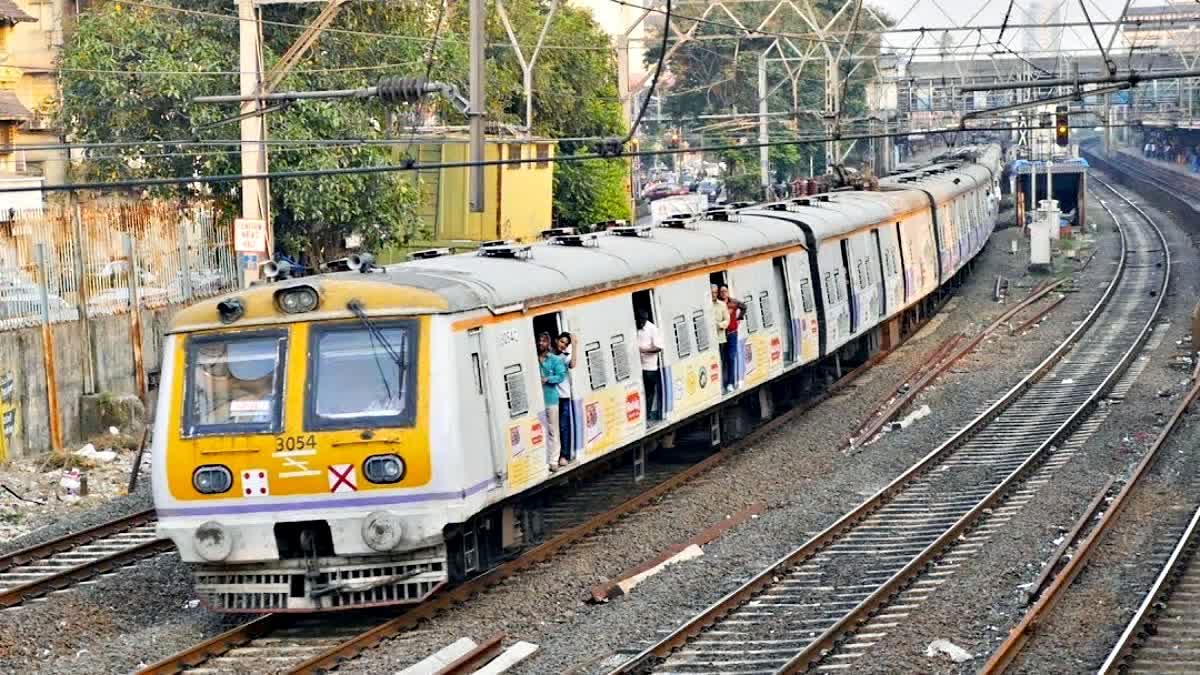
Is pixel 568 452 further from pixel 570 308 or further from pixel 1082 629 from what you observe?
pixel 1082 629

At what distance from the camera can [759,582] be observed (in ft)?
44.5

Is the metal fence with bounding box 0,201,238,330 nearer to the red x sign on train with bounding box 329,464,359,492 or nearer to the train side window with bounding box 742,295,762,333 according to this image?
the train side window with bounding box 742,295,762,333

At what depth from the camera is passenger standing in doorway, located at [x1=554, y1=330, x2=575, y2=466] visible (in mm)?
14766

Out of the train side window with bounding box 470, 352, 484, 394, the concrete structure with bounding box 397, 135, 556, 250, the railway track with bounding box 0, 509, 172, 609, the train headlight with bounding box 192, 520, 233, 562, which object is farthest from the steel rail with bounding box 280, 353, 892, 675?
the concrete structure with bounding box 397, 135, 556, 250

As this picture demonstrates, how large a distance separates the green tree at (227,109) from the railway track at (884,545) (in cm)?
1100

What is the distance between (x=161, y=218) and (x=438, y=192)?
1351 centimetres

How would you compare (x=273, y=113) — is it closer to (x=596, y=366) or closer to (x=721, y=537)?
(x=596, y=366)

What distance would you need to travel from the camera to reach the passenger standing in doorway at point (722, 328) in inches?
749

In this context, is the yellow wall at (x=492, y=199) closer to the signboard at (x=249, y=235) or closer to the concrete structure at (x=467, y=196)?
the concrete structure at (x=467, y=196)

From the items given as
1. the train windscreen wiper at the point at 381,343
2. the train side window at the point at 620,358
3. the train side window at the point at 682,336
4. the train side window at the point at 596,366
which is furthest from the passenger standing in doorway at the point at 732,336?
the train windscreen wiper at the point at 381,343

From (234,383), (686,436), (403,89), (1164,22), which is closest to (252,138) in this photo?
(403,89)

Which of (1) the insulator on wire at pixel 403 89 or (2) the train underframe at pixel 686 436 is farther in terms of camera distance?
(1) the insulator on wire at pixel 403 89

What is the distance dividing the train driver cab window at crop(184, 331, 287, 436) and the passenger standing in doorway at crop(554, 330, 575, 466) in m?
2.88

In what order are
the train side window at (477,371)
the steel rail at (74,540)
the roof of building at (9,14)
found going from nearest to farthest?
the train side window at (477,371)
the steel rail at (74,540)
the roof of building at (9,14)
